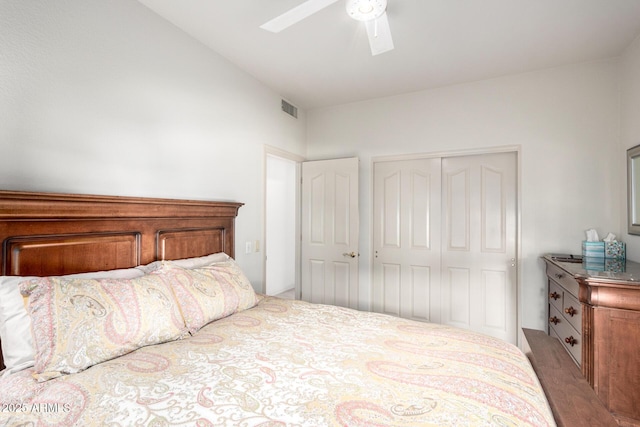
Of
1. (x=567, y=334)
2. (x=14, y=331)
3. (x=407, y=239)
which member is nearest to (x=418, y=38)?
(x=407, y=239)

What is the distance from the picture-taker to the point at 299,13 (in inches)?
59.2

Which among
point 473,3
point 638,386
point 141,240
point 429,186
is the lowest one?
point 638,386

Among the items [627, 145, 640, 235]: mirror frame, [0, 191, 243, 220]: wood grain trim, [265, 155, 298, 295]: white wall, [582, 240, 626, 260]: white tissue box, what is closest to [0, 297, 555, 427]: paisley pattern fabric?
[0, 191, 243, 220]: wood grain trim

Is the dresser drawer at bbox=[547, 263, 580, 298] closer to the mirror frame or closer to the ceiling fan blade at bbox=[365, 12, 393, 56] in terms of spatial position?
the mirror frame

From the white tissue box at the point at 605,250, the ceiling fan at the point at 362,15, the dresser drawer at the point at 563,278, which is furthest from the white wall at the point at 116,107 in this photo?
the white tissue box at the point at 605,250

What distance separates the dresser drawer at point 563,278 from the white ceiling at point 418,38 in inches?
68.1

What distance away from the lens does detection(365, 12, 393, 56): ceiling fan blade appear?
1591 mm

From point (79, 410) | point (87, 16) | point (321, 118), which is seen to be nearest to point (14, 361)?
point (79, 410)

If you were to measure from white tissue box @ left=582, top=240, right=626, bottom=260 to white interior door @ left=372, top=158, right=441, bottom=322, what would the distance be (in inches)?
46.7

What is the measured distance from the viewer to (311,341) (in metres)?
1.36

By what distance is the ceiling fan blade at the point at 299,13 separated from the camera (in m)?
1.44

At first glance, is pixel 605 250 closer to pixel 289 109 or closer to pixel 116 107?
pixel 289 109

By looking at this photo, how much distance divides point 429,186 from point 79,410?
122 inches

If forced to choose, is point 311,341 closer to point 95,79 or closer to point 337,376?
point 337,376
